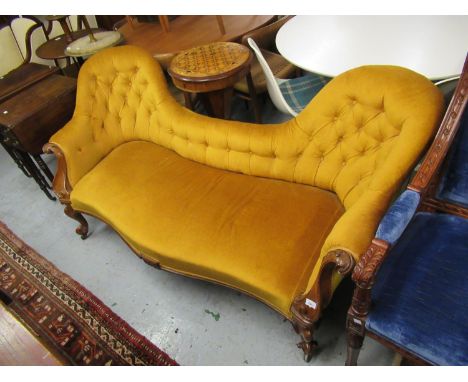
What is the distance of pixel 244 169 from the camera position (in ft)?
4.86

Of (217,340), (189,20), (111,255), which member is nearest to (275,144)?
A: (217,340)

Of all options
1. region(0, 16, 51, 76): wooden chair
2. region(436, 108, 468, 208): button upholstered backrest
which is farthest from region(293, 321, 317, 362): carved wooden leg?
region(0, 16, 51, 76): wooden chair

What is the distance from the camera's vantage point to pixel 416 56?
1311mm

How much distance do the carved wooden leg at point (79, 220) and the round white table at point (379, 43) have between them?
4.37 ft

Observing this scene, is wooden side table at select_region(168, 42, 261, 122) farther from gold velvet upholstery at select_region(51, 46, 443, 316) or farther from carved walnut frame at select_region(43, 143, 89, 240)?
carved walnut frame at select_region(43, 143, 89, 240)

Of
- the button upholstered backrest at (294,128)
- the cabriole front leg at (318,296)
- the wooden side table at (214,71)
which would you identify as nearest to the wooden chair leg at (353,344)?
the cabriole front leg at (318,296)

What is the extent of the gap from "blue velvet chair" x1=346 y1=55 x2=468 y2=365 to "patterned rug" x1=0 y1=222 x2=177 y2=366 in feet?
2.77

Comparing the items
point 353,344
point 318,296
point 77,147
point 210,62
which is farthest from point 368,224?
point 77,147

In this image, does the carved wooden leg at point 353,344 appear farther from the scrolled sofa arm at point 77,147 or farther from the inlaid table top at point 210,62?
the scrolled sofa arm at point 77,147

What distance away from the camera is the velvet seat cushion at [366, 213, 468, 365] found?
2.58 feet

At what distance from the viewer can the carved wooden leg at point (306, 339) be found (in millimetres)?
1053

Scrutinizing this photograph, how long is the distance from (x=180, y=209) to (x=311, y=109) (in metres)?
0.66

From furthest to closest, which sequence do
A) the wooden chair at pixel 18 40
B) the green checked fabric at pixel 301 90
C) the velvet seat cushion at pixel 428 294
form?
the wooden chair at pixel 18 40 < the green checked fabric at pixel 301 90 < the velvet seat cushion at pixel 428 294
